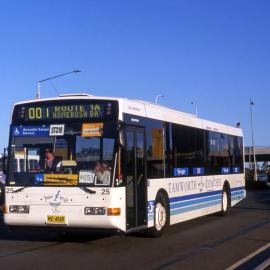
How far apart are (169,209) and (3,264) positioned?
17.8ft

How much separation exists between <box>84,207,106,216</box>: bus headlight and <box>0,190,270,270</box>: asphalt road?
73 cm

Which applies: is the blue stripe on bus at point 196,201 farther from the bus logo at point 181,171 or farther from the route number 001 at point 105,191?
the route number 001 at point 105,191

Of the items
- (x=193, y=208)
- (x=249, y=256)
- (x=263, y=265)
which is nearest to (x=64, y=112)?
(x=249, y=256)

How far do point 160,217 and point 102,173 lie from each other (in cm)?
270

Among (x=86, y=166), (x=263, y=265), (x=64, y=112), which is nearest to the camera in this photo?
(x=263, y=265)

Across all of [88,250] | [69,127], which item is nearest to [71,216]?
[88,250]

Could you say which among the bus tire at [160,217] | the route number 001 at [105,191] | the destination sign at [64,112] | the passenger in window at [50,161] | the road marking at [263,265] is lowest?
the road marking at [263,265]

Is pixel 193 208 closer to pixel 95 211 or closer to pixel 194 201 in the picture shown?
pixel 194 201

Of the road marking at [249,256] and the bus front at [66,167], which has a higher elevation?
the bus front at [66,167]

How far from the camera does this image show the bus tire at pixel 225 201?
1987cm

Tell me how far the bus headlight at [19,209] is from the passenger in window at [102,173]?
5.32 feet

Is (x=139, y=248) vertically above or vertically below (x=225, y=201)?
below

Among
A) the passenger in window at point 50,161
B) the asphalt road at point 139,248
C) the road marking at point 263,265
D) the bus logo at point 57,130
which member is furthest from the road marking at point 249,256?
the bus logo at point 57,130

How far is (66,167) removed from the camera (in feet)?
40.2
